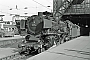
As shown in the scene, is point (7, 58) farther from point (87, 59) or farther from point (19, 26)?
point (87, 59)

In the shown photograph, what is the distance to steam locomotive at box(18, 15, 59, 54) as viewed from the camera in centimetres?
1036

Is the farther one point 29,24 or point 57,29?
point 57,29

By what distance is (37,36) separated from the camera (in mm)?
10820

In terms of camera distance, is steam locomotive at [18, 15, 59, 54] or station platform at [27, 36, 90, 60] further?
steam locomotive at [18, 15, 59, 54]

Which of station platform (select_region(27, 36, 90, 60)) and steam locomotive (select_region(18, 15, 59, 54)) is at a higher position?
steam locomotive (select_region(18, 15, 59, 54))

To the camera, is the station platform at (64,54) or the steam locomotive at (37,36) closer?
the station platform at (64,54)

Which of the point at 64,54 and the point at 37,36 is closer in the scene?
Result: the point at 64,54

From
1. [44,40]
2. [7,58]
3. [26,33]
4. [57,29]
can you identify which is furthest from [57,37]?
[7,58]

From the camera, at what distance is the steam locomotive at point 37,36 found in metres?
10.4

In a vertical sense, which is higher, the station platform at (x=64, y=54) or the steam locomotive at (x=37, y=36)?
the steam locomotive at (x=37, y=36)

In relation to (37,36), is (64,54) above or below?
below

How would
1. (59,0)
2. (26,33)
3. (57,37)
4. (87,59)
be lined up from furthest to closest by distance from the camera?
(59,0)
(57,37)
(26,33)
(87,59)

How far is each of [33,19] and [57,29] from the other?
2.92 meters

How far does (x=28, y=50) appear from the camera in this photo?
37.1ft
